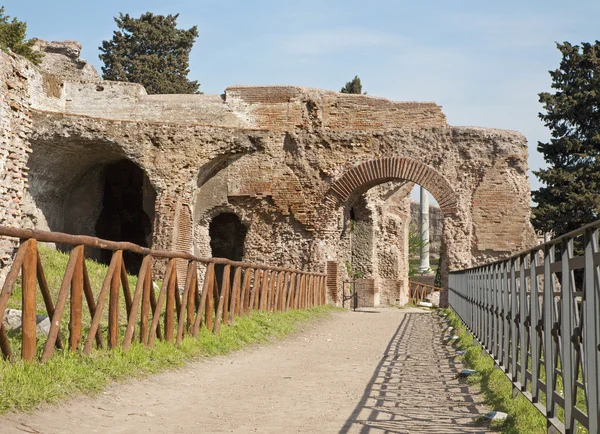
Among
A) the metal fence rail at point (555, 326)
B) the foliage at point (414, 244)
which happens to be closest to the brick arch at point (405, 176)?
the metal fence rail at point (555, 326)

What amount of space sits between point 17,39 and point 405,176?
583 inches

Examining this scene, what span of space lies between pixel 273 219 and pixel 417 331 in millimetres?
7178

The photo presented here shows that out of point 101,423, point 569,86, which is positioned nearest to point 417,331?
point 101,423

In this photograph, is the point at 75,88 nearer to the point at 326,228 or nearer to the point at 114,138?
the point at 114,138

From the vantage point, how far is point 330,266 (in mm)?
20188

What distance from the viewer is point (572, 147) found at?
24.7 m

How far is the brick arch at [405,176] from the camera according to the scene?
1950cm

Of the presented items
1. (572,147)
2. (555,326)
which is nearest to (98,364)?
(555,326)

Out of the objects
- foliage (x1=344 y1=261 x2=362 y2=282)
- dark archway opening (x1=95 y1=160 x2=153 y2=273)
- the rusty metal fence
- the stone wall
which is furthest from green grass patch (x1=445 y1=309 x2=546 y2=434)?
dark archway opening (x1=95 y1=160 x2=153 y2=273)

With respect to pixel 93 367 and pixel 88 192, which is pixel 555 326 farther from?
pixel 88 192

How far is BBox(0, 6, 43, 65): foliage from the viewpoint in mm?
25311

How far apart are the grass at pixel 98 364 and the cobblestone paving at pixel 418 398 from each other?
1.77 m

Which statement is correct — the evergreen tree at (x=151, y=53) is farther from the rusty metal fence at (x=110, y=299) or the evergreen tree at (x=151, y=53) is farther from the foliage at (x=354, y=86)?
the rusty metal fence at (x=110, y=299)

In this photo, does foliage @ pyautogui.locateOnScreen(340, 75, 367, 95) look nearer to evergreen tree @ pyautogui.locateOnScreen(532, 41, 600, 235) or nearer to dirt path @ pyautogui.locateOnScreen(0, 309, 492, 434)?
evergreen tree @ pyautogui.locateOnScreen(532, 41, 600, 235)
